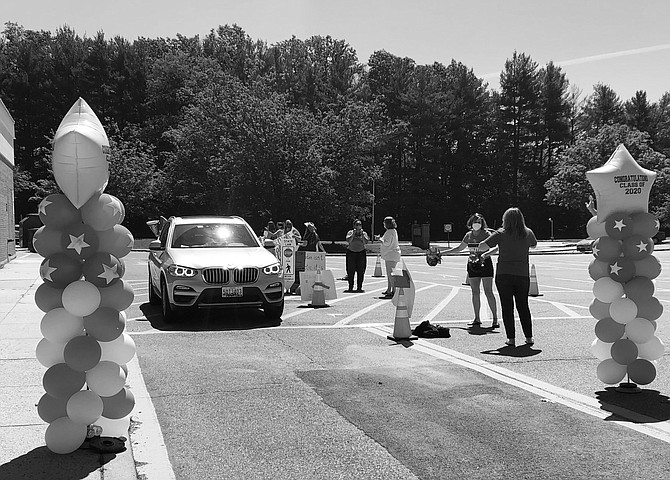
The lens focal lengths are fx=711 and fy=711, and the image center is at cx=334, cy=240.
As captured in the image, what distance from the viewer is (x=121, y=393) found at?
5.23 m

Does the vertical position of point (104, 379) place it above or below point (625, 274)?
below

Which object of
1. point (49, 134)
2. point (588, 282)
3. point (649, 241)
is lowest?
point (588, 282)

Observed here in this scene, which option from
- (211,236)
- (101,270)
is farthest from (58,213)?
(211,236)

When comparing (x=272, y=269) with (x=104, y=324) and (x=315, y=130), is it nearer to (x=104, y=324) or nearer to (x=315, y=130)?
(x=104, y=324)

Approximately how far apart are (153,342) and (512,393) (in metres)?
5.31

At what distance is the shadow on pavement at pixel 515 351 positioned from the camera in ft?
29.8

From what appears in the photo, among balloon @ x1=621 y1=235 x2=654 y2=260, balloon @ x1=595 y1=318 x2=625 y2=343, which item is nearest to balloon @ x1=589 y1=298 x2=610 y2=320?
balloon @ x1=595 y1=318 x2=625 y2=343

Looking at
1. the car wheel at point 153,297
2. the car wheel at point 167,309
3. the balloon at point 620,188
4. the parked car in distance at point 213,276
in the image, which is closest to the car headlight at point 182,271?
the parked car in distance at point 213,276

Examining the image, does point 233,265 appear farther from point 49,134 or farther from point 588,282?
point 49,134

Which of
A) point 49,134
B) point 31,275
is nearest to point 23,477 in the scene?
point 31,275

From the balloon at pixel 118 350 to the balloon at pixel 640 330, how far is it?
4752 mm

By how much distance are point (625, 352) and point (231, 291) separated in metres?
6.42

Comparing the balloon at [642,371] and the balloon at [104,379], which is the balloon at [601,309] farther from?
the balloon at [104,379]

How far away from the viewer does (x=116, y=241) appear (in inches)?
207
